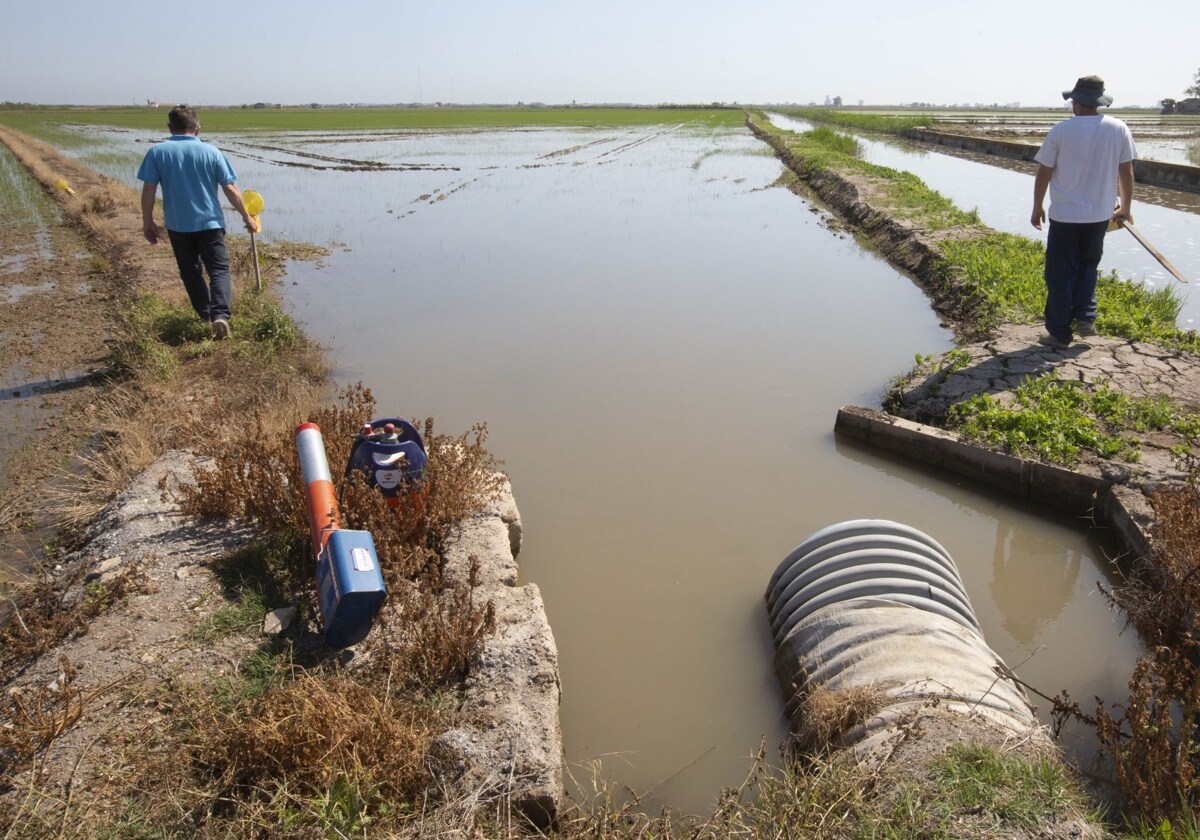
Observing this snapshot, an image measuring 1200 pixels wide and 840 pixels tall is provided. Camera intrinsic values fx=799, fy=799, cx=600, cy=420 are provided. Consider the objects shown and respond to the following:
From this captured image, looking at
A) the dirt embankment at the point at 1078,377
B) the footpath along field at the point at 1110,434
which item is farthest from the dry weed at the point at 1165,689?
the dirt embankment at the point at 1078,377

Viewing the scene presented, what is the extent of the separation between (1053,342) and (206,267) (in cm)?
689

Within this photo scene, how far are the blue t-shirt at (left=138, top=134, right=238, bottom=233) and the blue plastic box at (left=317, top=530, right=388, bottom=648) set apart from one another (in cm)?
430

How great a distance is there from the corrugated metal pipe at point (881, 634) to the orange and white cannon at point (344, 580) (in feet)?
5.38

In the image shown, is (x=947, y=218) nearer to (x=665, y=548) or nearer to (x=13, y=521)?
(x=665, y=548)

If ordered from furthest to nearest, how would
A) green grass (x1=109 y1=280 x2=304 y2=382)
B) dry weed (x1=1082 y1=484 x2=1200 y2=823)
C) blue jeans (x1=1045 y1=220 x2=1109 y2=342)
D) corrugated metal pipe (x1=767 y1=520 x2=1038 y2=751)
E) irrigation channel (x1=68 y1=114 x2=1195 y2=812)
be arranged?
green grass (x1=109 y1=280 x2=304 y2=382), blue jeans (x1=1045 y1=220 x2=1109 y2=342), irrigation channel (x1=68 y1=114 x2=1195 y2=812), corrugated metal pipe (x1=767 y1=520 x2=1038 y2=751), dry weed (x1=1082 y1=484 x2=1200 y2=823)

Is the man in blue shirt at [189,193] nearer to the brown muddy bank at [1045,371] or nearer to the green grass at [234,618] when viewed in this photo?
the green grass at [234,618]

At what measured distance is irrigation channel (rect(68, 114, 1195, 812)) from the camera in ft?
11.1

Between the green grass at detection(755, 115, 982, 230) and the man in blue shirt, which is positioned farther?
the green grass at detection(755, 115, 982, 230)

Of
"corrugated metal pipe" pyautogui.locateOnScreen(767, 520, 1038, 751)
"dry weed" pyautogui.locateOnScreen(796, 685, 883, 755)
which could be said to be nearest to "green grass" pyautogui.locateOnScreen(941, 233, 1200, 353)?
"corrugated metal pipe" pyautogui.locateOnScreen(767, 520, 1038, 751)

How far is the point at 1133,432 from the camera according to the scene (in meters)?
4.92

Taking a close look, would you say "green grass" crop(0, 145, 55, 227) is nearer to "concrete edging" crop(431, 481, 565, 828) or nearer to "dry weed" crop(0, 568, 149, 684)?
"dry weed" crop(0, 568, 149, 684)

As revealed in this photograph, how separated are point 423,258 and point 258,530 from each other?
8199 millimetres

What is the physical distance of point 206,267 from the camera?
6680 millimetres

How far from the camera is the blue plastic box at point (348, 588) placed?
2.81 meters
